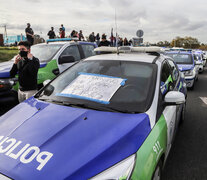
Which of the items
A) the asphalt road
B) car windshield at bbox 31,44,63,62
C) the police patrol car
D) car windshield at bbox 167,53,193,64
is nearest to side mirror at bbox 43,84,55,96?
the police patrol car

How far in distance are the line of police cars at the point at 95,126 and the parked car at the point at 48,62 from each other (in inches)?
77.1

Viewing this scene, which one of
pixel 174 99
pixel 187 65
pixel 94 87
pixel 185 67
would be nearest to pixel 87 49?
pixel 185 67

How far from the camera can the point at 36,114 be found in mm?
2186

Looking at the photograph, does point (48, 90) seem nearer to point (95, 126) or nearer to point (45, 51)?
point (95, 126)

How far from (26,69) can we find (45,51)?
2.78 metres

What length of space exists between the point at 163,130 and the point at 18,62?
2.66 meters

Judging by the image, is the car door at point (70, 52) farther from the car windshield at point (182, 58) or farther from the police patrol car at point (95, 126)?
the car windshield at point (182, 58)

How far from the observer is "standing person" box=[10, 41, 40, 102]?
3.40m

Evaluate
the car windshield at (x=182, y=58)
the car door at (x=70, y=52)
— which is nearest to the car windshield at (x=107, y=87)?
the car door at (x=70, y=52)

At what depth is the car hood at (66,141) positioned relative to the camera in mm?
1455

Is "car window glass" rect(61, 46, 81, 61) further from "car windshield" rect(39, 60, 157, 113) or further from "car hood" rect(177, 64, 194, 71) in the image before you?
"car hood" rect(177, 64, 194, 71)

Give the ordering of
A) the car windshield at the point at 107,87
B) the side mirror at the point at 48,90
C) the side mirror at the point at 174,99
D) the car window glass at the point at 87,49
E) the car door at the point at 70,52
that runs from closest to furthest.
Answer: the car windshield at the point at 107,87, the side mirror at the point at 174,99, the side mirror at the point at 48,90, the car door at the point at 70,52, the car window glass at the point at 87,49

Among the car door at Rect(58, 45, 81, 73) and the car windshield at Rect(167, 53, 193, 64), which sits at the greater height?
the car door at Rect(58, 45, 81, 73)

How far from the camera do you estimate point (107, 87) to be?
8.11 ft
